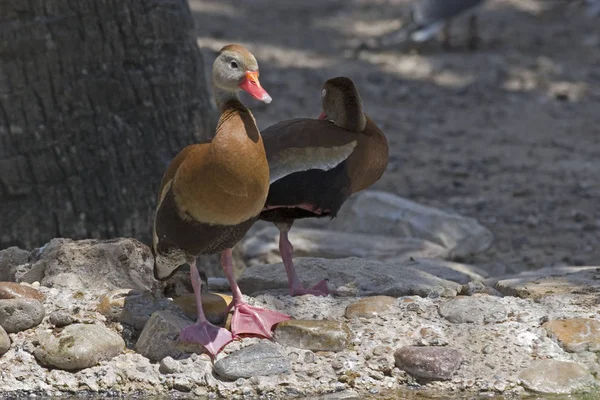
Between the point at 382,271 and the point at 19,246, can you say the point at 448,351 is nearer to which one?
the point at 382,271

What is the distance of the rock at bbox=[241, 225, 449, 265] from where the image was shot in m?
5.95

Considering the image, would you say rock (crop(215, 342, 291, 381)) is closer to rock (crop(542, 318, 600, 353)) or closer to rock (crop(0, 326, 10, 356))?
rock (crop(0, 326, 10, 356))

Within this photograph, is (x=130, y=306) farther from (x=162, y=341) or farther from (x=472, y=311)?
(x=472, y=311)

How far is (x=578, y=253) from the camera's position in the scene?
649 cm

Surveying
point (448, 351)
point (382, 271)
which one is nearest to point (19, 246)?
point (382, 271)

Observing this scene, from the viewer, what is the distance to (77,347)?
3.94 meters

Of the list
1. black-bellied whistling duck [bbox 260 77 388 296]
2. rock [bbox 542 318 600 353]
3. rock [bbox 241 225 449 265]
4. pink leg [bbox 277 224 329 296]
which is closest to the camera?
rock [bbox 542 318 600 353]

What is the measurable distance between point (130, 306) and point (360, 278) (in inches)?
42.9

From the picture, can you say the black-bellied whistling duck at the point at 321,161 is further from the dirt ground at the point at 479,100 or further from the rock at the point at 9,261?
the dirt ground at the point at 479,100

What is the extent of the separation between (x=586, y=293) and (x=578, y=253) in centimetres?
200

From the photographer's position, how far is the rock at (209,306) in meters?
4.26

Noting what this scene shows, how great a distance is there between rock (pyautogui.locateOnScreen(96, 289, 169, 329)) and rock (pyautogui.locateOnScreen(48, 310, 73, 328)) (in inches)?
5.8

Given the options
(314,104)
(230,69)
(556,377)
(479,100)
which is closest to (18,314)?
(230,69)

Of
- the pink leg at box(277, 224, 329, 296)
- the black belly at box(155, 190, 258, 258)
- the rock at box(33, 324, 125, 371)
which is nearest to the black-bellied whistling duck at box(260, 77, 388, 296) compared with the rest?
the pink leg at box(277, 224, 329, 296)
